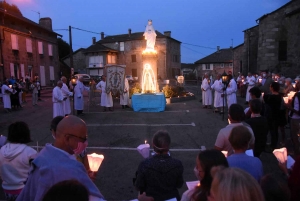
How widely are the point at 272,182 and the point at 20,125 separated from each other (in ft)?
9.60

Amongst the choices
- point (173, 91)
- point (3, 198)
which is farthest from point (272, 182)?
point (173, 91)

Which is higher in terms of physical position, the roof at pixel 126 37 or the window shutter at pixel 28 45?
the roof at pixel 126 37

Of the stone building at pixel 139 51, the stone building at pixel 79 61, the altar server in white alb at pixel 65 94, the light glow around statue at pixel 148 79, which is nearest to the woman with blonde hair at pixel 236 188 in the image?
the altar server in white alb at pixel 65 94

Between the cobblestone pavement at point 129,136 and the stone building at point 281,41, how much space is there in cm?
1353

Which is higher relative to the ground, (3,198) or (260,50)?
(260,50)

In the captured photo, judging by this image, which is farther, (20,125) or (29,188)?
(20,125)

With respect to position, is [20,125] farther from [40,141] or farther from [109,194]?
[40,141]

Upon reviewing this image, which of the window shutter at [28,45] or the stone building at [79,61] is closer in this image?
the window shutter at [28,45]

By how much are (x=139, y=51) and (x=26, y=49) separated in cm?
2878

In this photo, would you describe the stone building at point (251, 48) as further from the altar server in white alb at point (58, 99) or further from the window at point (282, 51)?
the altar server in white alb at point (58, 99)

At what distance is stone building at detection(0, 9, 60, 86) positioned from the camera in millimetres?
26562

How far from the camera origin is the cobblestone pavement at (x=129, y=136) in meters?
5.69

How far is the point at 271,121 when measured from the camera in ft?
22.9

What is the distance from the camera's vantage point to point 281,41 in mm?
24344
